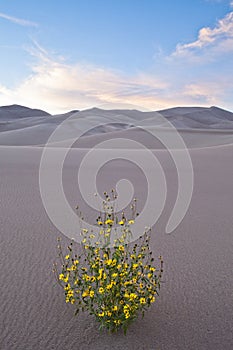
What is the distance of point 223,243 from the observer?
17.3 ft

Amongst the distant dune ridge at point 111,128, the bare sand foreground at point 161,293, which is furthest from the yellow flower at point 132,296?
the distant dune ridge at point 111,128

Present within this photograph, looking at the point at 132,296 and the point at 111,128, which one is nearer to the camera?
the point at 132,296

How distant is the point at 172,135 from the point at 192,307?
91.1 feet

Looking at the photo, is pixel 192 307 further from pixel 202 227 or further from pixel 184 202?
pixel 184 202

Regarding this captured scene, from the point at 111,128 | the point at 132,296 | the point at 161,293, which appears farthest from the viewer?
the point at 111,128

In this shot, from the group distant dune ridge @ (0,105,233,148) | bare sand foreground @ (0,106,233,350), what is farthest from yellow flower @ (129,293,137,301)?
distant dune ridge @ (0,105,233,148)

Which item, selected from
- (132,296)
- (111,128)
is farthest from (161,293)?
(111,128)

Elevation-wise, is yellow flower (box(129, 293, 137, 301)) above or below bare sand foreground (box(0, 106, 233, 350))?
above

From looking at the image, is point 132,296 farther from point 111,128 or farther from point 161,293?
point 111,128

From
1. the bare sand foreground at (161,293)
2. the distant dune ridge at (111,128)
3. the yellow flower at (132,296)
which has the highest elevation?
the distant dune ridge at (111,128)

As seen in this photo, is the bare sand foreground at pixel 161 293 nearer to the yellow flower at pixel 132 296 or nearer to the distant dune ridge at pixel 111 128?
the yellow flower at pixel 132 296

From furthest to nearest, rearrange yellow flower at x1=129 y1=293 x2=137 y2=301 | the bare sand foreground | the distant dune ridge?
the distant dune ridge → the bare sand foreground → yellow flower at x1=129 y1=293 x2=137 y2=301

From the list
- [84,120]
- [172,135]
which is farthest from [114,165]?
[84,120]

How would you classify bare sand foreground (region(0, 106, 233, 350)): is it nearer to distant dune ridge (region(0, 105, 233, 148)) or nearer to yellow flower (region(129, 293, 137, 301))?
yellow flower (region(129, 293, 137, 301))
